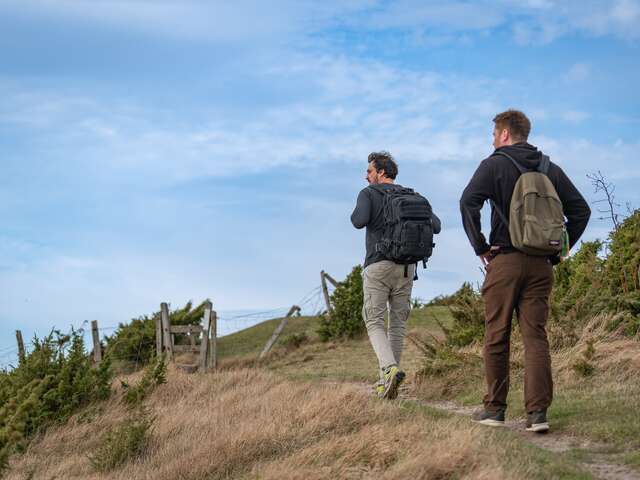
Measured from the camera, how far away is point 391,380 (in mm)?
7762

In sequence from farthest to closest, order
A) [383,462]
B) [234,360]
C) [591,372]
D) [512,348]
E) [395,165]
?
[234,360]
[512,348]
[591,372]
[395,165]
[383,462]

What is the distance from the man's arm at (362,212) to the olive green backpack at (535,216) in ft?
5.83

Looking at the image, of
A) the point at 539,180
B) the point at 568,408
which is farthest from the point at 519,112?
the point at 568,408

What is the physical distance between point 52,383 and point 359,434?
6.98m

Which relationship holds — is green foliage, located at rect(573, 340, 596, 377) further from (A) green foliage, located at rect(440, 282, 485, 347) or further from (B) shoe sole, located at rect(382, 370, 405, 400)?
(A) green foliage, located at rect(440, 282, 485, 347)

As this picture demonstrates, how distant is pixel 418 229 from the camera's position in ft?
25.1

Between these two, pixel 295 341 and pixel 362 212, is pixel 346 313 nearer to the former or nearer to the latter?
pixel 295 341

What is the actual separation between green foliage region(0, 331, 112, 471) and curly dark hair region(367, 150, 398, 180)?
5953 mm

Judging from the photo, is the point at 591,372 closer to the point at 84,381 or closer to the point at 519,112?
the point at 519,112

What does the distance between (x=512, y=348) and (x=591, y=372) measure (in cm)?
166

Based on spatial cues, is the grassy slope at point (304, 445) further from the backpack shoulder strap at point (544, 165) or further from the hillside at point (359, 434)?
the backpack shoulder strap at point (544, 165)

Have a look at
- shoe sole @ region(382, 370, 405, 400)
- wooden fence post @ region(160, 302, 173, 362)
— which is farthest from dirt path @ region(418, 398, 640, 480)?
wooden fence post @ region(160, 302, 173, 362)

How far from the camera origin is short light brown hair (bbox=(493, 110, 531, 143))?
641 cm

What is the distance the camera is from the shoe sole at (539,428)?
258 inches
